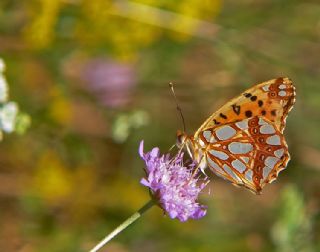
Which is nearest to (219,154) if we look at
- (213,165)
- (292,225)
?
(213,165)

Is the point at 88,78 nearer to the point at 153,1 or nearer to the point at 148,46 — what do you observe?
the point at 148,46

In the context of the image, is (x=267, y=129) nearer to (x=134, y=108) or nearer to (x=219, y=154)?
(x=219, y=154)

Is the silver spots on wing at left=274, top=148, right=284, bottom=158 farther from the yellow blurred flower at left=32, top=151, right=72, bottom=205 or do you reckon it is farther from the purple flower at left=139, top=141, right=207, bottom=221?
the yellow blurred flower at left=32, top=151, right=72, bottom=205

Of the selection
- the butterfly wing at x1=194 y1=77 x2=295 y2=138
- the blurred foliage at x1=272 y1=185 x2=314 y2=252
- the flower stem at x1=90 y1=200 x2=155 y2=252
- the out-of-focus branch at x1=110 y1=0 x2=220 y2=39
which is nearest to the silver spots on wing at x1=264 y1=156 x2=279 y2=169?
the butterfly wing at x1=194 y1=77 x2=295 y2=138

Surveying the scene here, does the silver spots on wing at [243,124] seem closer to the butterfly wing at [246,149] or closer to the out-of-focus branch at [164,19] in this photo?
the butterfly wing at [246,149]

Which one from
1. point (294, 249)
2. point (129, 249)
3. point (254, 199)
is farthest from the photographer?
point (254, 199)

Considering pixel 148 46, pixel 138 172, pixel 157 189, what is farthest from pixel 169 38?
pixel 157 189

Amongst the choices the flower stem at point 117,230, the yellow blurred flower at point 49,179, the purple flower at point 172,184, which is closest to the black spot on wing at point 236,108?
the purple flower at point 172,184
